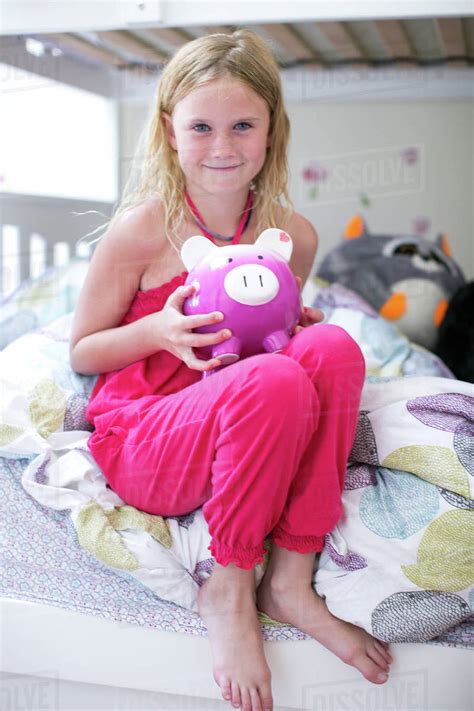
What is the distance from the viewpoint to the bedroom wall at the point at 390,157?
1.56m

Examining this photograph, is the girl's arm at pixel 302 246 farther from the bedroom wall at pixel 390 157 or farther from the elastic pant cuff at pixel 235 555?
the bedroom wall at pixel 390 157

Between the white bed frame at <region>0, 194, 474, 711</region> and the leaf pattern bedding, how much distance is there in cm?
5

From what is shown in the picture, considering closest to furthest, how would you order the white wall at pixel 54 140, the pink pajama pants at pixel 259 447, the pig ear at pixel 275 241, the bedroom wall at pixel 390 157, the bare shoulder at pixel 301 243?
the pink pajama pants at pixel 259 447 → the pig ear at pixel 275 241 → the bare shoulder at pixel 301 243 → the white wall at pixel 54 140 → the bedroom wall at pixel 390 157

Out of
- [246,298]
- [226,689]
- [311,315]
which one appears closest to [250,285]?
[246,298]

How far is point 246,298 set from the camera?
0.75 metres

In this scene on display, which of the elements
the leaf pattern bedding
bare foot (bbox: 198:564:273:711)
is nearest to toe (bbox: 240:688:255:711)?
bare foot (bbox: 198:564:273:711)

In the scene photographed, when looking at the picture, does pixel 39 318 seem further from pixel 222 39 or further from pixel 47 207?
pixel 222 39

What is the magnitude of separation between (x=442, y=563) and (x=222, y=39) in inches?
24.2

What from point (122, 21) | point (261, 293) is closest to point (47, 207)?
point (122, 21)

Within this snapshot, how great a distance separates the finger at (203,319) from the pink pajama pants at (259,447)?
49mm

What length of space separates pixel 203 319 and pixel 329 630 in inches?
13.3

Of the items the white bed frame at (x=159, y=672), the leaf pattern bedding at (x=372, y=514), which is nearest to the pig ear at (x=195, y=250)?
the leaf pattern bedding at (x=372, y=514)

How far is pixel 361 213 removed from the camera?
182 centimetres

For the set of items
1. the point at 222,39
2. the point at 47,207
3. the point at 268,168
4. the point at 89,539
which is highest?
the point at 222,39
